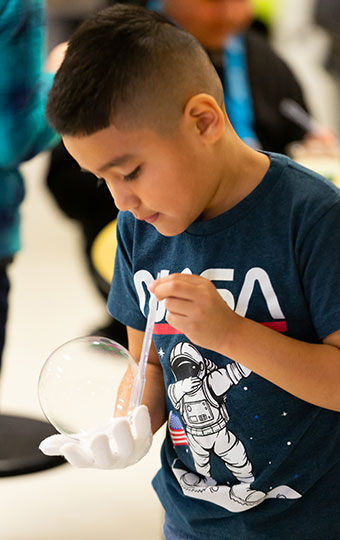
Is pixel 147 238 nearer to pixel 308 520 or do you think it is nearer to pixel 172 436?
pixel 172 436

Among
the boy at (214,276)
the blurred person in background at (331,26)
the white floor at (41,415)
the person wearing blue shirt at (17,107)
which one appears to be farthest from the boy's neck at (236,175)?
the blurred person in background at (331,26)

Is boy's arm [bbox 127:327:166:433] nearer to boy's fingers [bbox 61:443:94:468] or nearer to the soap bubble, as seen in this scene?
the soap bubble

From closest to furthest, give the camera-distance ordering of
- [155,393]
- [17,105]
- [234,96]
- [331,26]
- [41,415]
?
[155,393] → [17,105] → [41,415] → [234,96] → [331,26]

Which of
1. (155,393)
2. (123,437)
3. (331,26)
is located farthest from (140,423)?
(331,26)

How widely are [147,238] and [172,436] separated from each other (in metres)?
0.24

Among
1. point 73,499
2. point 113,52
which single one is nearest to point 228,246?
point 113,52

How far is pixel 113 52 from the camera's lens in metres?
0.75

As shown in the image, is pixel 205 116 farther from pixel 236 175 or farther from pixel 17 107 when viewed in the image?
pixel 17 107

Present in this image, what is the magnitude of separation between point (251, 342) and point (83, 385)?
24cm

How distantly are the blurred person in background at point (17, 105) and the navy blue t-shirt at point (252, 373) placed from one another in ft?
1.67

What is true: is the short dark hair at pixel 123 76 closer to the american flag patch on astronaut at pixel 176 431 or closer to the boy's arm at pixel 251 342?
the boy's arm at pixel 251 342

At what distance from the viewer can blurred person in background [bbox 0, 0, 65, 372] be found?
1282mm

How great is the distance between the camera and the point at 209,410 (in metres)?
0.88

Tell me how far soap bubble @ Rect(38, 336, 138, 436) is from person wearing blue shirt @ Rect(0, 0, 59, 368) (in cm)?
56
